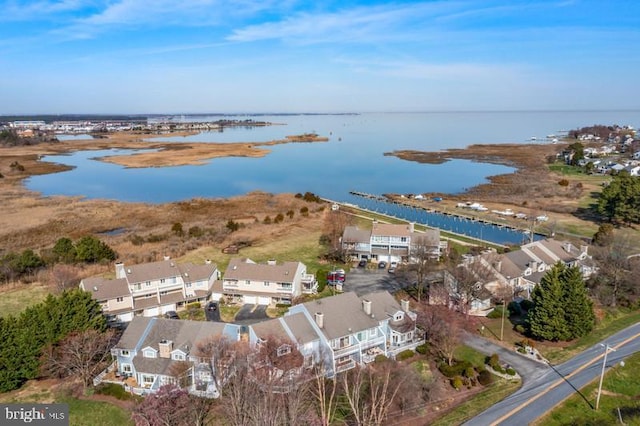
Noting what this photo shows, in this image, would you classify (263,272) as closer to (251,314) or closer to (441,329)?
(251,314)

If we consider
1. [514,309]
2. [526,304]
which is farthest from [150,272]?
[526,304]

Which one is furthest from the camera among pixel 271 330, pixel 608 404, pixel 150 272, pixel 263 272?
pixel 263 272

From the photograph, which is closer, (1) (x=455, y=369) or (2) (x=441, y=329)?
(1) (x=455, y=369)

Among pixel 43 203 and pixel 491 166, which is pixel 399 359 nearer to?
pixel 43 203

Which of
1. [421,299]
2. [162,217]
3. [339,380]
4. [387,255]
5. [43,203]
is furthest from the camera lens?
[43,203]

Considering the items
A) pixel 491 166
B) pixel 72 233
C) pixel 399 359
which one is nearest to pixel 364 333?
Answer: pixel 399 359

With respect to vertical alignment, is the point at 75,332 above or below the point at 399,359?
above

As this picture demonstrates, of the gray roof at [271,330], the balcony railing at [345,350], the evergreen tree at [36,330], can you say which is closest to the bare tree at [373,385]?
the balcony railing at [345,350]

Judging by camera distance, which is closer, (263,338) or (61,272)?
A: (263,338)
